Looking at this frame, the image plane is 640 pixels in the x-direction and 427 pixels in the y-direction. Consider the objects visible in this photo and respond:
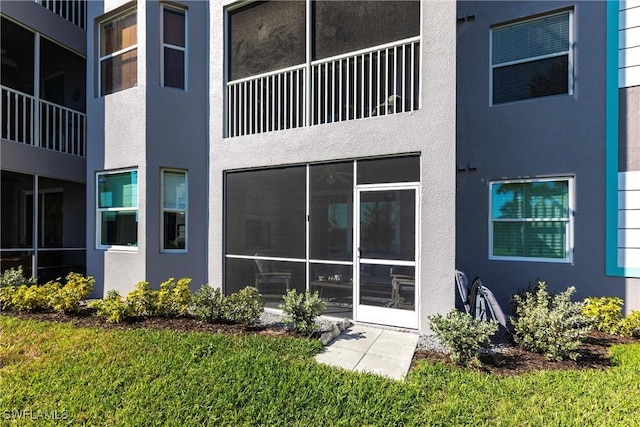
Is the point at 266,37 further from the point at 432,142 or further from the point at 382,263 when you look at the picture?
the point at 382,263

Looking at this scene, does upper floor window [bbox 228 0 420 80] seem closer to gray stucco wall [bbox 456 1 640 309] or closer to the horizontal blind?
gray stucco wall [bbox 456 1 640 309]

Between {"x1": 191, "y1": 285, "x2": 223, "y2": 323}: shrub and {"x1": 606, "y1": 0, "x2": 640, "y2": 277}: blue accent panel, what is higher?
{"x1": 606, "y1": 0, "x2": 640, "y2": 277}: blue accent panel

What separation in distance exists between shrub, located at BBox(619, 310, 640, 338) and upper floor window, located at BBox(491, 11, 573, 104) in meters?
4.28

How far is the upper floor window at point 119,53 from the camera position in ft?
25.6

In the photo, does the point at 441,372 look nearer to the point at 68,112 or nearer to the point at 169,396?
the point at 169,396

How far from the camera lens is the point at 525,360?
180 inches

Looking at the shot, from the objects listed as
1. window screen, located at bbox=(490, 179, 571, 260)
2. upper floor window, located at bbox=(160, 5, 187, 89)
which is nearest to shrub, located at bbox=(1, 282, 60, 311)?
upper floor window, located at bbox=(160, 5, 187, 89)

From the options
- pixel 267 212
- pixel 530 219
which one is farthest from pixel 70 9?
pixel 530 219

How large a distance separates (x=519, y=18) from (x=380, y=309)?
6.60 metres

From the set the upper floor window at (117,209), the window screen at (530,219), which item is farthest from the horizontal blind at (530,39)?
the upper floor window at (117,209)

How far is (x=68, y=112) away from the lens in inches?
355

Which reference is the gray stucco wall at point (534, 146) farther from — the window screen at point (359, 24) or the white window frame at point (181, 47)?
the white window frame at point (181, 47)

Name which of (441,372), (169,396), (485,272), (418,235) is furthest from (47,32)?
(485,272)

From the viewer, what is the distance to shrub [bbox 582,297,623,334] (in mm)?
5645
